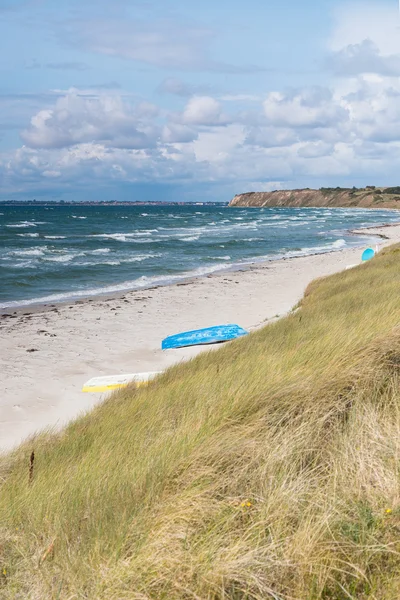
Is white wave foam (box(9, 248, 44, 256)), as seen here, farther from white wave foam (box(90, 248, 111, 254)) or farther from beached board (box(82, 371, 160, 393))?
beached board (box(82, 371, 160, 393))

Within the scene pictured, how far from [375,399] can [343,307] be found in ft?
17.4

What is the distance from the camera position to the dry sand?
959 cm

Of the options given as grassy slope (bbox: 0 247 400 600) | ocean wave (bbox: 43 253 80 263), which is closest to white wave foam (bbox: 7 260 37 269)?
ocean wave (bbox: 43 253 80 263)

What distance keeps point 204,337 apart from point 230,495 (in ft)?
32.5

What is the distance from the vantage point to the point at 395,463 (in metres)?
3.31

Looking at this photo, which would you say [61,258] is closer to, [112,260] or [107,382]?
[112,260]

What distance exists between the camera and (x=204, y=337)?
1312 centimetres

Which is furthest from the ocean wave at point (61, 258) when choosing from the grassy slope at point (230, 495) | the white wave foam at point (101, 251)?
the grassy slope at point (230, 495)

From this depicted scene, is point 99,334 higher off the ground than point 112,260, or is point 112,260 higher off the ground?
point 112,260

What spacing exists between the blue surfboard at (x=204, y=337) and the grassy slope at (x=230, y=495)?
7.53 meters

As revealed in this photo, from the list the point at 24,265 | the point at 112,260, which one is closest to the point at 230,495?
the point at 24,265

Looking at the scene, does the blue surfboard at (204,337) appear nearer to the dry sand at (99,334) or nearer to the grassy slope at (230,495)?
the dry sand at (99,334)

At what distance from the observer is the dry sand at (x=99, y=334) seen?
9.59 m

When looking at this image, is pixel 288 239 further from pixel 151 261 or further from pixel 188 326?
pixel 188 326
